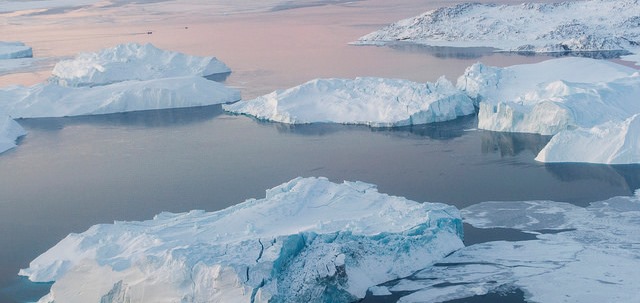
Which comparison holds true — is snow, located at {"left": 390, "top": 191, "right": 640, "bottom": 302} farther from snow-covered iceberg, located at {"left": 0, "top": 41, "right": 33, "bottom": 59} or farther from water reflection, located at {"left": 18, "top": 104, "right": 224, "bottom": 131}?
snow-covered iceberg, located at {"left": 0, "top": 41, "right": 33, "bottom": 59}

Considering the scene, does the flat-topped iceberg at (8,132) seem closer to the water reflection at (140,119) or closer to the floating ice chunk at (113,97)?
the water reflection at (140,119)

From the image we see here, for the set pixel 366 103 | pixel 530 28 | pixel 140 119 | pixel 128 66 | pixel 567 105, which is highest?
pixel 530 28

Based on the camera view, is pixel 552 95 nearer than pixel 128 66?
Yes

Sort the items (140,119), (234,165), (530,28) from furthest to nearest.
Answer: (530,28)
(140,119)
(234,165)

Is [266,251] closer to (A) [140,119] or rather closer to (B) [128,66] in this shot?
(A) [140,119]

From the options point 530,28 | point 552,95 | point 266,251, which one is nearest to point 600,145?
point 552,95

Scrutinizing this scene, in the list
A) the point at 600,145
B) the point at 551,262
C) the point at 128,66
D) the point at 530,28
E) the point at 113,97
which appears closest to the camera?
the point at 551,262

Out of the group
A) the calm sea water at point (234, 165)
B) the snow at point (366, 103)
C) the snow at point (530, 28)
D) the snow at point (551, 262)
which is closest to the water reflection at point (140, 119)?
the calm sea water at point (234, 165)
